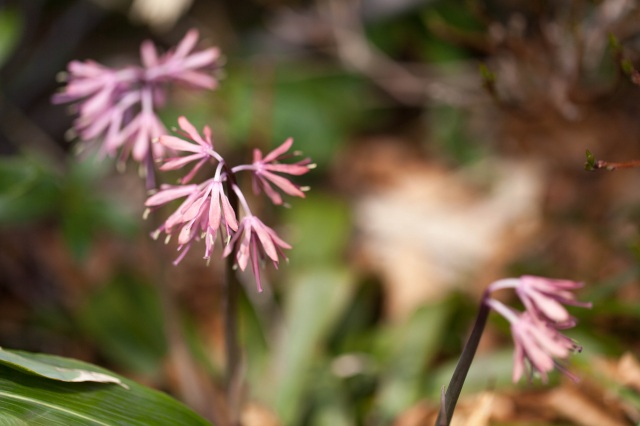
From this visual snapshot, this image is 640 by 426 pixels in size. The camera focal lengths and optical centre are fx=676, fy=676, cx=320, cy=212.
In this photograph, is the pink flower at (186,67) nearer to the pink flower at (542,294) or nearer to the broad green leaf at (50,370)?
the broad green leaf at (50,370)

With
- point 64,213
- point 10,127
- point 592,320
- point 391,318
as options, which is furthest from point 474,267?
point 10,127

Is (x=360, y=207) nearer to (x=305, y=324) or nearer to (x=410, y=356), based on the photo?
(x=305, y=324)

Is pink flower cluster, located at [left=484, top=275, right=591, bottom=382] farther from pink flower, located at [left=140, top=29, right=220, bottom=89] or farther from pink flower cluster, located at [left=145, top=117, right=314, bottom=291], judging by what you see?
pink flower, located at [left=140, top=29, right=220, bottom=89]

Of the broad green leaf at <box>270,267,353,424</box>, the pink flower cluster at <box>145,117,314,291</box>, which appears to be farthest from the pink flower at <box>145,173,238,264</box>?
the broad green leaf at <box>270,267,353,424</box>

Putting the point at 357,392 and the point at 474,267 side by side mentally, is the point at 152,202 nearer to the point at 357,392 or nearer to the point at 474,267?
the point at 357,392

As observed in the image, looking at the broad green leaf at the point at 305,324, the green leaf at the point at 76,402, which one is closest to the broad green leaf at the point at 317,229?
the broad green leaf at the point at 305,324

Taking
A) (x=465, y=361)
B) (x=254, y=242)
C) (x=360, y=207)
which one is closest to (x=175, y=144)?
(x=254, y=242)
